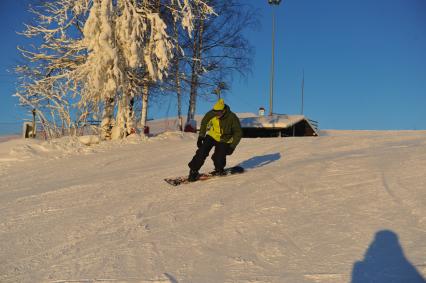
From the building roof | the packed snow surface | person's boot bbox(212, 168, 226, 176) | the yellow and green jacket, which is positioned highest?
the yellow and green jacket

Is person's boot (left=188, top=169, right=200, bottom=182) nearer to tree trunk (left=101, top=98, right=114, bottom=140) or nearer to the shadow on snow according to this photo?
the shadow on snow

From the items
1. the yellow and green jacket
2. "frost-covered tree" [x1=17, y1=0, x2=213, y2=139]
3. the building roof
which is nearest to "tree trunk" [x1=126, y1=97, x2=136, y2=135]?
"frost-covered tree" [x1=17, y1=0, x2=213, y2=139]

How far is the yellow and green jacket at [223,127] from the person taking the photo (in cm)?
761

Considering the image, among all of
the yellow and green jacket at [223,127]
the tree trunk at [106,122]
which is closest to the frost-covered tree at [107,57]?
the tree trunk at [106,122]

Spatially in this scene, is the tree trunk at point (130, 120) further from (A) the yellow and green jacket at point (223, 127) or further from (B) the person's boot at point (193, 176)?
(B) the person's boot at point (193, 176)

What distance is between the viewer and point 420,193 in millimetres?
5570

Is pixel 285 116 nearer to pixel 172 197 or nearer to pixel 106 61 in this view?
pixel 106 61

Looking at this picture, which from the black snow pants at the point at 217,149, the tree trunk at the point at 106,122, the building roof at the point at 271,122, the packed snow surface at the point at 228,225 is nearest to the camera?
the packed snow surface at the point at 228,225

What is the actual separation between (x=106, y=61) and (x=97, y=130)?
3094mm

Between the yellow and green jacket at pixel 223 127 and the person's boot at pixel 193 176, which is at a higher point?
the yellow and green jacket at pixel 223 127

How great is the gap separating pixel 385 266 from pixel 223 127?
4551mm

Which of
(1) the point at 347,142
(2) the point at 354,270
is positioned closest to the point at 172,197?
(2) the point at 354,270

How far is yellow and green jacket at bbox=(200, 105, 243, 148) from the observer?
7.61m

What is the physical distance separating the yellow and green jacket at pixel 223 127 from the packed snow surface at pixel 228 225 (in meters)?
0.77
